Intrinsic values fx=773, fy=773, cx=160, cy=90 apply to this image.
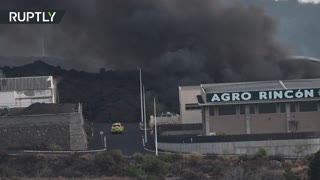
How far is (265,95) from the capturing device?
62.2m

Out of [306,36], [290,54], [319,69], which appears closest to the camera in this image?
[319,69]

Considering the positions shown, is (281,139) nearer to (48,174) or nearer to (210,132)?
(210,132)

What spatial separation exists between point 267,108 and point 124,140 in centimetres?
1229

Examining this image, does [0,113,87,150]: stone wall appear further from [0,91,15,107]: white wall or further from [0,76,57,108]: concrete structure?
[0,76,57,108]: concrete structure

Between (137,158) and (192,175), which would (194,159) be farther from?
(192,175)

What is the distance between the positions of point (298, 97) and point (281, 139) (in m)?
6.38

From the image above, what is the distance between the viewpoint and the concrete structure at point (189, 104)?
77.8m

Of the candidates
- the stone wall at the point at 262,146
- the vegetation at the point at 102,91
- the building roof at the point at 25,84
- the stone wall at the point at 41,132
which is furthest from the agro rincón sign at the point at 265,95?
the building roof at the point at 25,84

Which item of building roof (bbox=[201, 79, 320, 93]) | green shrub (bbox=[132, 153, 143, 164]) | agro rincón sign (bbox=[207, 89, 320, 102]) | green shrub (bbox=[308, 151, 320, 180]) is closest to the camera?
green shrub (bbox=[308, 151, 320, 180])

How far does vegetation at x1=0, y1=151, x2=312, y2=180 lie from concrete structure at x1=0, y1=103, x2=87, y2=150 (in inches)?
285

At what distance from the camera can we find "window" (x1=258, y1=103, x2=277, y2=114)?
6300cm

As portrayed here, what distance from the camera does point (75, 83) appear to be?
98.4 metres

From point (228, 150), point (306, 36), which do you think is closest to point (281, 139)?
point (228, 150)

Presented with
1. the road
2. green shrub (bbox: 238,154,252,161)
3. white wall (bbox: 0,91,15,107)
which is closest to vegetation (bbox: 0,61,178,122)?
the road
